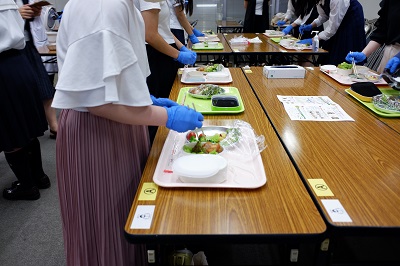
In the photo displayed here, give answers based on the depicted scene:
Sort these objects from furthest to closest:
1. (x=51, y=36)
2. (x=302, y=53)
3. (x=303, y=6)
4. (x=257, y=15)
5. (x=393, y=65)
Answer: (x=257, y=15), (x=303, y=6), (x=51, y=36), (x=302, y=53), (x=393, y=65)

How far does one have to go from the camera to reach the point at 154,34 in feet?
6.25

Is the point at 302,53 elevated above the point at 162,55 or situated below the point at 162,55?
below

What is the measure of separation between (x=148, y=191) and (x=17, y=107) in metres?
1.47

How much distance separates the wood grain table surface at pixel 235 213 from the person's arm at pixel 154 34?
1.10 metres

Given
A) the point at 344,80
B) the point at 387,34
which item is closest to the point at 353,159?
the point at 344,80

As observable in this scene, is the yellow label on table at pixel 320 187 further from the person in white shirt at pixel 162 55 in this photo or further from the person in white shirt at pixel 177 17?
the person in white shirt at pixel 177 17

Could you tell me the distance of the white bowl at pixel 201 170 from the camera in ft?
2.94

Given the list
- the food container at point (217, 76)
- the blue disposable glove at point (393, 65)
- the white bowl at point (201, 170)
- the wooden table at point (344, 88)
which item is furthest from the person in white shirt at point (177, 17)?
the white bowl at point (201, 170)

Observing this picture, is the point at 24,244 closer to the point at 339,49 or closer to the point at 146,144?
the point at 146,144

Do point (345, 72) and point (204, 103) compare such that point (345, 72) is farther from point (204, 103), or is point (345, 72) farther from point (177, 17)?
point (177, 17)

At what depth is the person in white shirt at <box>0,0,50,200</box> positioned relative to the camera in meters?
1.80

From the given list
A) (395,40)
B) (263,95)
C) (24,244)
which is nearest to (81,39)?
(263,95)

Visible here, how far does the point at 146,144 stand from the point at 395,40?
2083 mm

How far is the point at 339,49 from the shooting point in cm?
353
